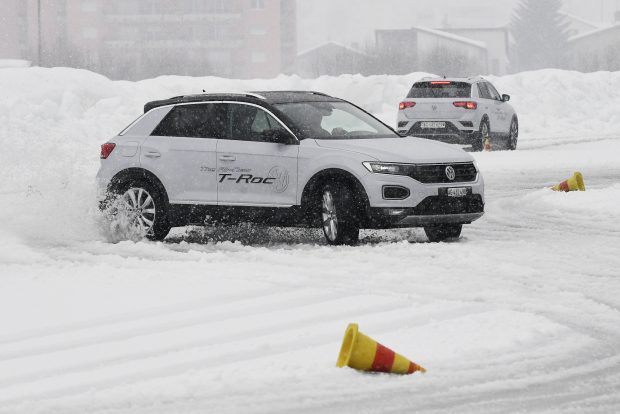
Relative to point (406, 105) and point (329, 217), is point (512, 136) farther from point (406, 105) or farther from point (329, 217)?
point (329, 217)

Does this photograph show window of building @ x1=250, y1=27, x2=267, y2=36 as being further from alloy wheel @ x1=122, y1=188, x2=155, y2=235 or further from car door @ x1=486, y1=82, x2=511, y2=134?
alloy wheel @ x1=122, y1=188, x2=155, y2=235

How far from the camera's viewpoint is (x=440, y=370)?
7023 millimetres

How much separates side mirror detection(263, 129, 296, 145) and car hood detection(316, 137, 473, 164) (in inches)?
11.0

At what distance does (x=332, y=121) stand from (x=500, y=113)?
54.0 ft

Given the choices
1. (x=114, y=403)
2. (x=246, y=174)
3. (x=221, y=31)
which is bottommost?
(x=114, y=403)

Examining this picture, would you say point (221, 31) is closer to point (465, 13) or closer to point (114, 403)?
point (465, 13)

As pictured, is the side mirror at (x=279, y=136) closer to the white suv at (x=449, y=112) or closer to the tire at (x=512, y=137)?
the white suv at (x=449, y=112)

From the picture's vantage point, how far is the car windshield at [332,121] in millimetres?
13117

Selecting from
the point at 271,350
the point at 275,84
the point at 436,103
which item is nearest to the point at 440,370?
the point at 271,350

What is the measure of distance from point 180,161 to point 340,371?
6676 mm

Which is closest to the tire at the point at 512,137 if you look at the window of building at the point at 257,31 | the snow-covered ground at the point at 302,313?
the snow-covered ground at the point at 302,313

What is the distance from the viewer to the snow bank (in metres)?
14.5

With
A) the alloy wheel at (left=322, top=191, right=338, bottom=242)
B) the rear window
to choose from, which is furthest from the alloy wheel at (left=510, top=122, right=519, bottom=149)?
the alloy wheel at (left=322, top=191, right=338, bottom=242)

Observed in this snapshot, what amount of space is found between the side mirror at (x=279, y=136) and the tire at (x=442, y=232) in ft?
5.70
